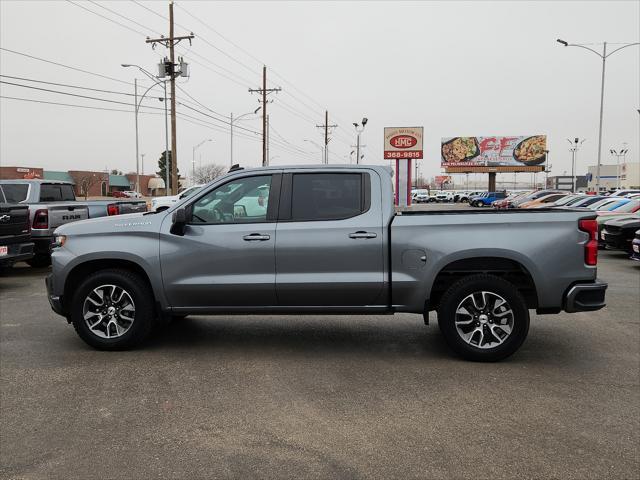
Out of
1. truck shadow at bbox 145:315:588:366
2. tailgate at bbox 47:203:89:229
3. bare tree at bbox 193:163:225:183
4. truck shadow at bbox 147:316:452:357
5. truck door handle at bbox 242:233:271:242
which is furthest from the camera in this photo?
bare tree at bbox 193:163:225:183

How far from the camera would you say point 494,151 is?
7606 cm

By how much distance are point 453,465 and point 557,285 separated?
104 inches

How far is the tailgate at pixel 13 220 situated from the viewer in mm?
9523

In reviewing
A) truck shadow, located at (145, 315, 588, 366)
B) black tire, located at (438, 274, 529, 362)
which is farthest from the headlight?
black tire, located at (438, 274, 529, 362)

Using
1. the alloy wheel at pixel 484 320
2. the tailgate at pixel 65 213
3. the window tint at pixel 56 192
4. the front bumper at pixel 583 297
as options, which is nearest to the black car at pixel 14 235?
the tailgate at pixel 65 213

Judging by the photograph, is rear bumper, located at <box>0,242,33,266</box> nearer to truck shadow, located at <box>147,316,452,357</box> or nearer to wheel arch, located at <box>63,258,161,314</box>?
truck shadow, located at <box>147,316,452,357</box>

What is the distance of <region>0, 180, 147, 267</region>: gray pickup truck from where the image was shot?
11508 millimetres

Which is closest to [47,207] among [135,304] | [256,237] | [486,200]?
[135,304]

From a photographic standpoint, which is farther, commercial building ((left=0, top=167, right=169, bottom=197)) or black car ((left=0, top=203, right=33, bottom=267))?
commercial building ((left=0, top=167, right=169, bottom=197))

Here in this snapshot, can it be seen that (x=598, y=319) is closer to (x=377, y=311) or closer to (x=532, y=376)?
(x=532, y=376)

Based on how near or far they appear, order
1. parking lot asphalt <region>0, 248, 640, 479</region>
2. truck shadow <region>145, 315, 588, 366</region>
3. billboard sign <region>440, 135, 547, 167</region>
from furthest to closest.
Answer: billboard sign <region>440, 135, 547, 167</region> < truck shadow <region>145, 315, 588, 366</region> < parking lot asphalt <region>0, 248, 640, 479</region>

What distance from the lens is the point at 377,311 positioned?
5633 millimetres

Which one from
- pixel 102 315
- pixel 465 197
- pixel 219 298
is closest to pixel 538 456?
pixel 219 298

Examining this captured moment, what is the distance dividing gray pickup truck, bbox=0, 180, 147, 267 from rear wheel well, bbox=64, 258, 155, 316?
5963 millimetres
